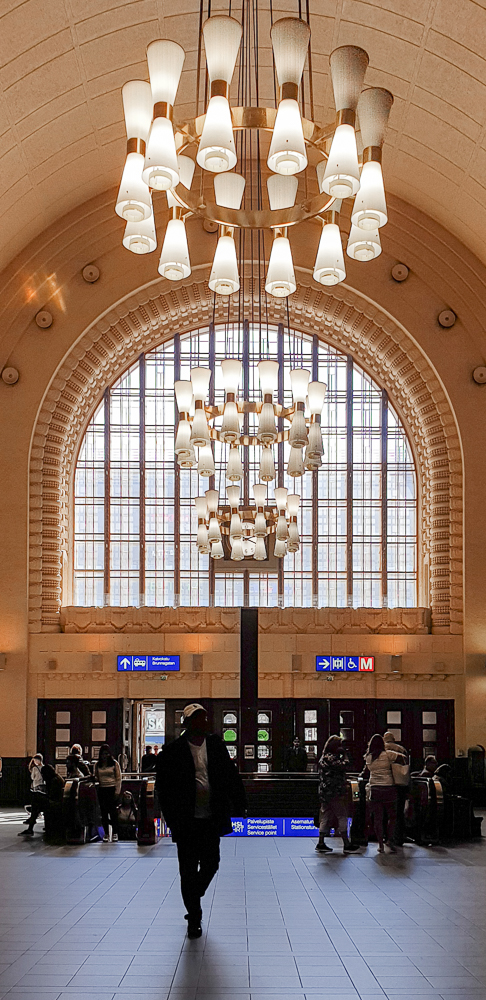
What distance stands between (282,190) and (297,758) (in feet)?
51.8

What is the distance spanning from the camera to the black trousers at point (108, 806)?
1280cm

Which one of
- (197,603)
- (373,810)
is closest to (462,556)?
(197,603)

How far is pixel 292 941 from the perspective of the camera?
649 cm

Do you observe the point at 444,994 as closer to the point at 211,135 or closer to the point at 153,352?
the point at 211,135

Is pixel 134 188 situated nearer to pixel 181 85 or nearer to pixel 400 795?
pixel 400 795

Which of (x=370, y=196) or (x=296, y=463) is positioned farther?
(x=296, y=463)

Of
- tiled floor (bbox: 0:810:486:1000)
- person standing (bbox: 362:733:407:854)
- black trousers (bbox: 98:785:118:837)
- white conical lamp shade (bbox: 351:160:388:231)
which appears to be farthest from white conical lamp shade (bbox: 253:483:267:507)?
white conical lamp shade (bbox: 351:160:388:231)

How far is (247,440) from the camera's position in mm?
14375

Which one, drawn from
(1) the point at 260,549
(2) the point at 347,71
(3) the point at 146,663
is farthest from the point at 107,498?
(2) the point at 347,71

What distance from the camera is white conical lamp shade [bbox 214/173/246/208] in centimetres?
776

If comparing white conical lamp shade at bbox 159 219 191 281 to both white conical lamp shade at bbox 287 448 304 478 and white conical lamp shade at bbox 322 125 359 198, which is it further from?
white conical lamp shade at bbox 287 448 304 478

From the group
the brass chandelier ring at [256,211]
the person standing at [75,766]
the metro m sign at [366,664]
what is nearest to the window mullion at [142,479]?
the metro m sign at [366,664]

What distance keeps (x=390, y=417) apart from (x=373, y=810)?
552 inches

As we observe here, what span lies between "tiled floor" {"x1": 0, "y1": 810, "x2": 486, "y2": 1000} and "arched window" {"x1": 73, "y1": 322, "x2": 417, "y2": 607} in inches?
497
